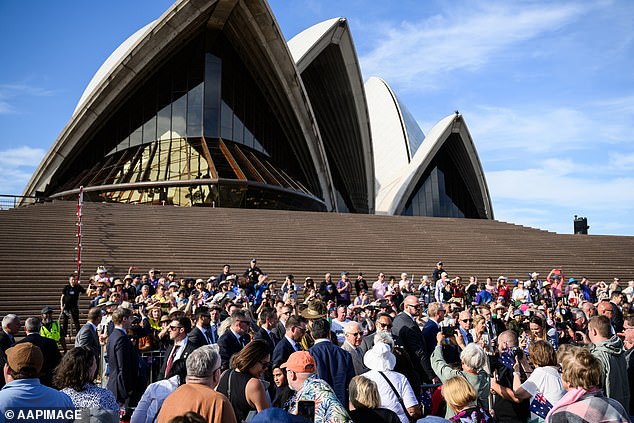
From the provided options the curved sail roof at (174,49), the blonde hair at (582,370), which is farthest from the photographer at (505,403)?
the curved sail roof at (174,49)

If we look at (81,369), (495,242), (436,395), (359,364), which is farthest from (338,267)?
(81,369)

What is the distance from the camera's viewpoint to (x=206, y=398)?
290 cm

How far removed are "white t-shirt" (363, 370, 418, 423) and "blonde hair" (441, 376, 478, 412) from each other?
601 millimetres

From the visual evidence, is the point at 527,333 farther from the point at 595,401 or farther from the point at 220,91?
the point at 220,91

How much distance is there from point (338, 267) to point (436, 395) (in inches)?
458

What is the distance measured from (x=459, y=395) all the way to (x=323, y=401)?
757mm

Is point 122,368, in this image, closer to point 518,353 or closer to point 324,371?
point 324,371

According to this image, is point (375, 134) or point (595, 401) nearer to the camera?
point (595, 401)

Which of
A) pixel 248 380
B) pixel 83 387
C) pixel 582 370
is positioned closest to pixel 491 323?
pixel 582 370

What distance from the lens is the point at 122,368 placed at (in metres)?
5.01

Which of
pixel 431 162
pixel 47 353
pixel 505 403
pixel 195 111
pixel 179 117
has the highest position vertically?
pixel 195 111

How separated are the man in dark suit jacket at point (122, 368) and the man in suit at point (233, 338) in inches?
29.3

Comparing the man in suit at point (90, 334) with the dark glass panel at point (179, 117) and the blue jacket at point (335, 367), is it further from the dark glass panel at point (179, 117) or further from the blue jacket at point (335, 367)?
the dark glass panel at point (179, 117)

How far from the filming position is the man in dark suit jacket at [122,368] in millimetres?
4970
